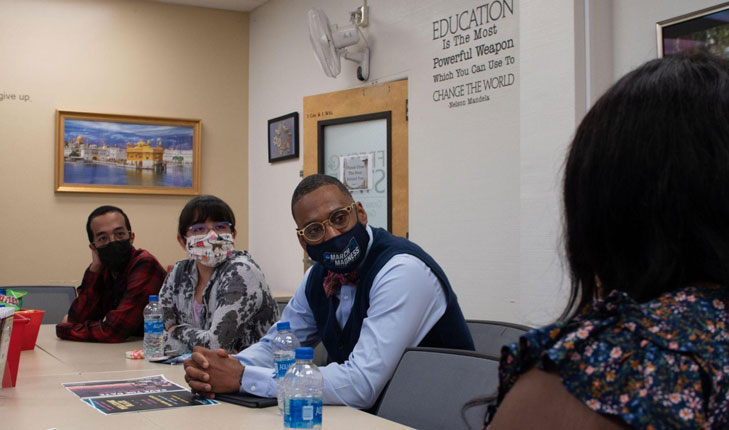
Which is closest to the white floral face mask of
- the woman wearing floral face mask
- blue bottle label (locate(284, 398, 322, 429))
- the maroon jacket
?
the woman wearing floral face mask

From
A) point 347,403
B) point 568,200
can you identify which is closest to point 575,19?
point 347,403

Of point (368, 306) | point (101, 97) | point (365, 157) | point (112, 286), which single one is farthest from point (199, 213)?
point (101, 97)

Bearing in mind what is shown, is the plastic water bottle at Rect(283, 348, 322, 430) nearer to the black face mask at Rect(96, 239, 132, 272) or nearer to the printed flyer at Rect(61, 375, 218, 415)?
the printed flyer at Rect(61, 375, 218, 415)

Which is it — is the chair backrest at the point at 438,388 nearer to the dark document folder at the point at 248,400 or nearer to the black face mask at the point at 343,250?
the dark document folder at the point at 248,400

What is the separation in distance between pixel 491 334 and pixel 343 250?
56 cm

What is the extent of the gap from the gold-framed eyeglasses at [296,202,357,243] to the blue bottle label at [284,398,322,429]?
822mm

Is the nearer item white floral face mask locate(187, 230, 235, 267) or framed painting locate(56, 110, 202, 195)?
white floral face mask locate(187, 230, 235, 267)

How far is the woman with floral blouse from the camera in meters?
0.77

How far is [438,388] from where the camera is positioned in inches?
71.0

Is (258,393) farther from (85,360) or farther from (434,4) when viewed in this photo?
(434,4)

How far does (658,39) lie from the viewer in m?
2.98

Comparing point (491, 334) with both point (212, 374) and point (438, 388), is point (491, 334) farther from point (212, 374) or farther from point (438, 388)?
point (212, 374)

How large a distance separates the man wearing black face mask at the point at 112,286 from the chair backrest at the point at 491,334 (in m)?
1.76

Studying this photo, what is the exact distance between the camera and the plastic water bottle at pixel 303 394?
1566 millimetres
